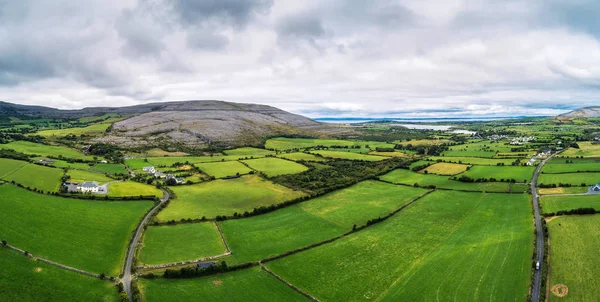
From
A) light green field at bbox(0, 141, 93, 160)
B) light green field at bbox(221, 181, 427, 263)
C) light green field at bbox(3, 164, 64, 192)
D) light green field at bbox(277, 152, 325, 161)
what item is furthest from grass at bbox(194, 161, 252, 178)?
light green field at bbox(0, 141, 93, 160)

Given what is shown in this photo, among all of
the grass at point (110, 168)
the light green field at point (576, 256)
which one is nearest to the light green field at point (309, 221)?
the light green field at point (576, 256)

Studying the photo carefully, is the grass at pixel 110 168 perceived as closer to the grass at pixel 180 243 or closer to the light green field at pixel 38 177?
the light green field at pixel 38 177

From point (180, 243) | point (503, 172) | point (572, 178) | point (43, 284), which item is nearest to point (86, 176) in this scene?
point (180, 243)

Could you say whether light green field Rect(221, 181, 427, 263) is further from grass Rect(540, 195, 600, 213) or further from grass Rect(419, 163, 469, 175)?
grass Rect(540, 195, 600, 213)

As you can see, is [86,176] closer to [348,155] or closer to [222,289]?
[222,289]

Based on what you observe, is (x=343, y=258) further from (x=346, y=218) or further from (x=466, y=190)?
(x=466, y=190)
